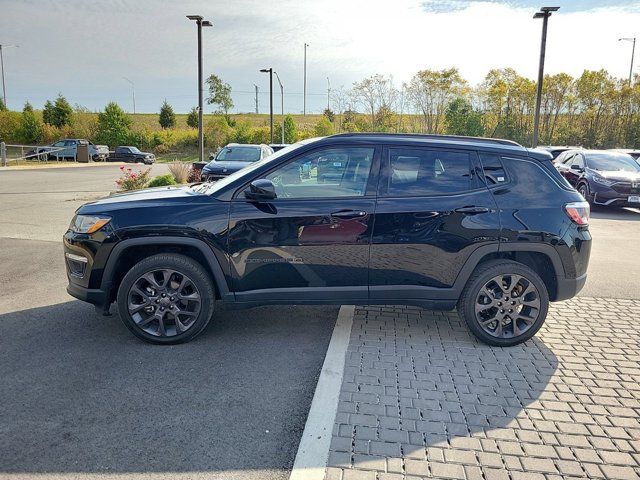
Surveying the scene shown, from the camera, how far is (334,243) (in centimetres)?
421

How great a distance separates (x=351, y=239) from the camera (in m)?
4.22

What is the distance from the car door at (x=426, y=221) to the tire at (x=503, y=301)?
211 millimetres

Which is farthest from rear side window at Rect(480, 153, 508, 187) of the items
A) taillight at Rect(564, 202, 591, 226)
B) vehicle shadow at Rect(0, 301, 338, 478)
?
vehicle shadow at Rect(0, 301, 338, 478)

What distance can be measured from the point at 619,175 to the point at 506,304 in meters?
11.0

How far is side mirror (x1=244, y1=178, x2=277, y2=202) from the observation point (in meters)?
4.07

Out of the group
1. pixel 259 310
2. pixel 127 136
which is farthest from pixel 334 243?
pixel 127 136

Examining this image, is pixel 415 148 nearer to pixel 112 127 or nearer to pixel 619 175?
pixel 619 175

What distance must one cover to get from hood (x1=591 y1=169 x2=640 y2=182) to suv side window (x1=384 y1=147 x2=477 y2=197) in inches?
428

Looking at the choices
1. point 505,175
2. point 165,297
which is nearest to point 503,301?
point 505,175

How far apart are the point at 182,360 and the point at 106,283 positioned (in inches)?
38.2

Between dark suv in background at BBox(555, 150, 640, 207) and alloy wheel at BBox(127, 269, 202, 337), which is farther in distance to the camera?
dark suv in background at BBox(555, 150, 640, 207)

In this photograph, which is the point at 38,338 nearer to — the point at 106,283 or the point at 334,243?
the point at 106,283

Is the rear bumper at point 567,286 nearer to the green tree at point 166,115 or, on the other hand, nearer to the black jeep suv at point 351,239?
the black jeep suv at point 351,239

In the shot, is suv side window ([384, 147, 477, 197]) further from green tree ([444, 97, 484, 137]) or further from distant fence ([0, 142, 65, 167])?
distant fence ([0, 142, 65, 167])
